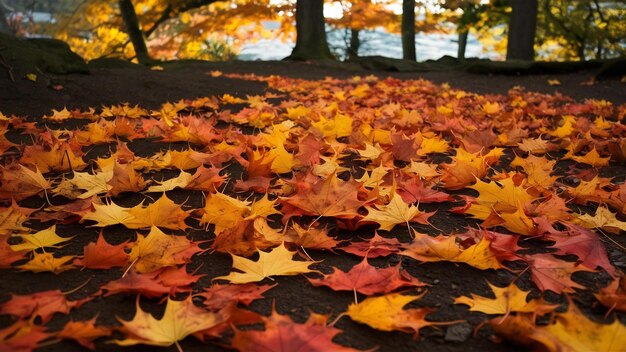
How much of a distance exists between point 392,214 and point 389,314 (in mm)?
504

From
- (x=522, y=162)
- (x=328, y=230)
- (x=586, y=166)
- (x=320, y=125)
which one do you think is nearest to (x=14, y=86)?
(x=320, y=125)

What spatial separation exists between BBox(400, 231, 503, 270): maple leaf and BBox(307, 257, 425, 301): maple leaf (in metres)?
0.10

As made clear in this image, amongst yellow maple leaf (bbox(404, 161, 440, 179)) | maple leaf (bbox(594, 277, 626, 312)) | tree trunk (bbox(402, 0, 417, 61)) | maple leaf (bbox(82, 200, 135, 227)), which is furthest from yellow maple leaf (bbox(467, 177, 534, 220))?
tree trunk (bbox(402, 0, 417, 61))

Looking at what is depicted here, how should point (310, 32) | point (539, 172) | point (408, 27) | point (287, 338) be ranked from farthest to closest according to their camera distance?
point (408, 27)
point (310, 32)
point (539, 172)
point (287, 338)

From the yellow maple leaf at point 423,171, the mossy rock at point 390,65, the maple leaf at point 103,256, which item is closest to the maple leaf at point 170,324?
the maple leaf at point 103,256

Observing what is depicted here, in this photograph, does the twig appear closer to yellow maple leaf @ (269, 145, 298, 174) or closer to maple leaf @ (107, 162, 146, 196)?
maple leaf @ (107, 162, 146, 196)

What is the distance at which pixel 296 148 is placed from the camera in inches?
95.3

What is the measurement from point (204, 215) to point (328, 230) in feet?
1.29

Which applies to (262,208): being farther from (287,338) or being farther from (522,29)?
(522,29)

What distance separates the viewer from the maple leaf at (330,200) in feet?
4.62

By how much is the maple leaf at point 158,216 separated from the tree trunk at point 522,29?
1049 centimetres

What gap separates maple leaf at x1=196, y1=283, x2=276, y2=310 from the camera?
Result: 1.00m

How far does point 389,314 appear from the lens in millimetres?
932

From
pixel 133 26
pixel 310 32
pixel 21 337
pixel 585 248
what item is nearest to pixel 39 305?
pixel 21 337
